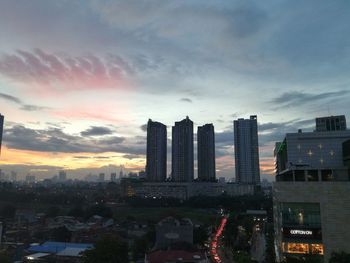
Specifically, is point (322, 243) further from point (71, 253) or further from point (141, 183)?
point (141, 183)

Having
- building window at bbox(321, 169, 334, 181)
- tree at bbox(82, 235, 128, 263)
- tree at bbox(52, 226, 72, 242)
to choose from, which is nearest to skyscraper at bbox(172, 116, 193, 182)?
tree at bbox(52, 226, 72, 242)

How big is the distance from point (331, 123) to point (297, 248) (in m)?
35.6

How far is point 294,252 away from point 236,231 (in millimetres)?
28155

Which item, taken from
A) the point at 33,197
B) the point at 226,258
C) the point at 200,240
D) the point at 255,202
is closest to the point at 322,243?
the point at 226,258

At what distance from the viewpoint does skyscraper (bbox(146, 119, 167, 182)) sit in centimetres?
13720

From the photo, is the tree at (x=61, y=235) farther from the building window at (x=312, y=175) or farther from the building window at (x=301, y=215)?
the building window at (x=312, y=175)

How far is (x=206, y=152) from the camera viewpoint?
140 metres

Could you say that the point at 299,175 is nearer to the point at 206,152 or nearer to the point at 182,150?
the point at 182,150

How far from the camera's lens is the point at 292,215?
114 feet

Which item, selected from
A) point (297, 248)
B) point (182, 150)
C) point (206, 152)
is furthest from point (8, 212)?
point (206, 152)

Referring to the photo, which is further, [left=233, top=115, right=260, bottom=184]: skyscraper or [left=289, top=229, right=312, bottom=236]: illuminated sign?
[left=233, top=115, right=260, bottom=184]: skyscraper

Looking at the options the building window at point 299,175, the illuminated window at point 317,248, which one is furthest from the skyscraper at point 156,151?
the illuminated window at point 317,248

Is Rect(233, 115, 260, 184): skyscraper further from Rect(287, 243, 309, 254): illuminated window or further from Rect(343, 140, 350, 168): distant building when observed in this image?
Rect(287, 243, 309, 254): illuminated window

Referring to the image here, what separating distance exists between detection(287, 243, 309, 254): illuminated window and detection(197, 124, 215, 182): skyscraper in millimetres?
104550
